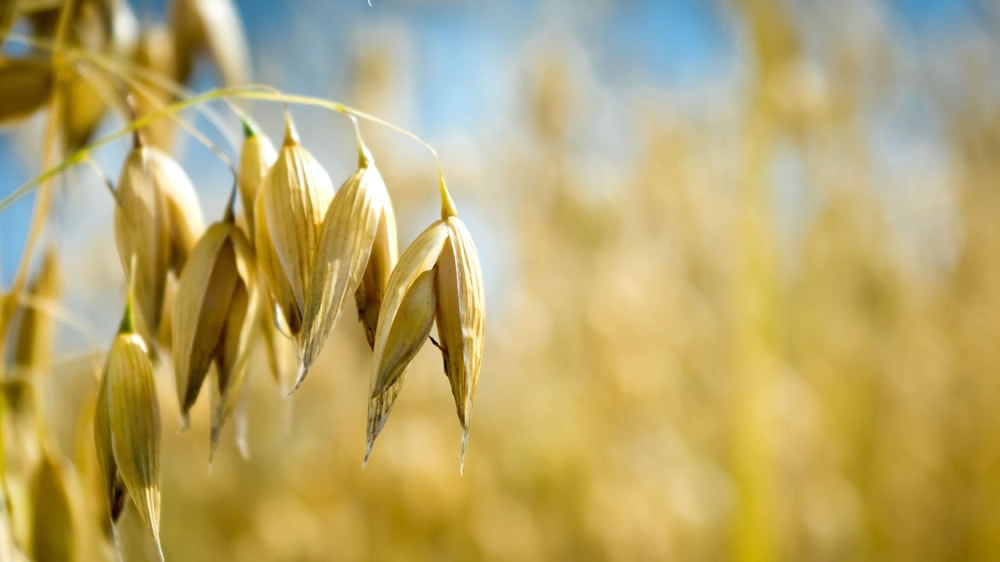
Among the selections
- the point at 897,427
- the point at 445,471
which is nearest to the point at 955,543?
the point at 897,427

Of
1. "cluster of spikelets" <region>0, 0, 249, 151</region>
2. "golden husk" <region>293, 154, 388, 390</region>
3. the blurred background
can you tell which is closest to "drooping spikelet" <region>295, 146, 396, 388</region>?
"golden husk" <region>293, 154, 388, 390</region>

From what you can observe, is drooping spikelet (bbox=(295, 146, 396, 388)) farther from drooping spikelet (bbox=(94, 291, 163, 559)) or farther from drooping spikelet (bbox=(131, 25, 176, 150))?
drooping spikelet (bbox=(131, 25, 176, 150))

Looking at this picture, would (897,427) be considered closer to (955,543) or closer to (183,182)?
(955,543)

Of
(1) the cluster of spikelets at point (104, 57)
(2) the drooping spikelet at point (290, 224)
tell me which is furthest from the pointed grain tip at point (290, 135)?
(1) the cluster of spikelets at point (104, 57)

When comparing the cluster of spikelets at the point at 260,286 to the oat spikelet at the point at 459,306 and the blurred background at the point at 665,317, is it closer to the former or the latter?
the oat spikelet at the point at 459,306

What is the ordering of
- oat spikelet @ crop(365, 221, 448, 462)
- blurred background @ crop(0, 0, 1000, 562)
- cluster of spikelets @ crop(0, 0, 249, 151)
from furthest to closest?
1. blurred background @ crop(0, 0, 1000, 562)
2. cluster of spikelets @ crop(0, 0, 249, 151)
3. oat spikelet @ crop(365, 221, 448, 462)
